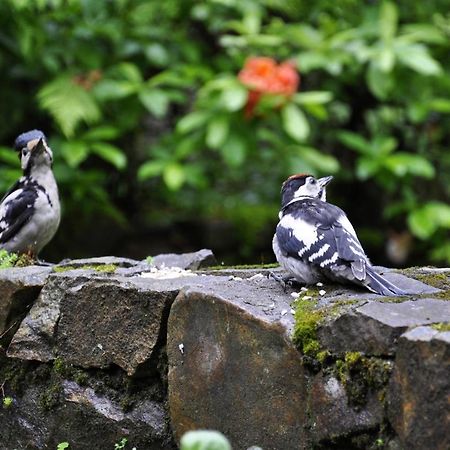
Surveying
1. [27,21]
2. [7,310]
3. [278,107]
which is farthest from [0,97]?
[7,310]

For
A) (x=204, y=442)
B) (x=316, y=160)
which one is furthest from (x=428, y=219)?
(x=204, y=442)

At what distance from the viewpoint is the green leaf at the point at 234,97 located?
6.17 metres

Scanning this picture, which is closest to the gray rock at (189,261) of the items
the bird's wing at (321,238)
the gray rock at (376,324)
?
the bird's wing at (321,238)

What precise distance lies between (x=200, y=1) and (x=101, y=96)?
1.32 m

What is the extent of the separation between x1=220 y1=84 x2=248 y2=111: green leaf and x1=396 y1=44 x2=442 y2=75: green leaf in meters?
1.18

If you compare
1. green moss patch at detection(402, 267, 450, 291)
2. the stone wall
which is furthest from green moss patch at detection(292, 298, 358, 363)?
green moss patch at detection(402, 267, 450, 291)

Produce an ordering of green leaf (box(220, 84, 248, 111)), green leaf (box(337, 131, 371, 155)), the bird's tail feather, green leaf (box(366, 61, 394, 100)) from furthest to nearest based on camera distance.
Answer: green leaf (box(337, 131, 371, 155)), green leaf (box(366, 61, 394, 100)), green leaf (box(220, 84, 248, 111)), the bird's tail feather

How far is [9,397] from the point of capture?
4.16 m

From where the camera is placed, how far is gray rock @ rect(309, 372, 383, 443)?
10.1 feet

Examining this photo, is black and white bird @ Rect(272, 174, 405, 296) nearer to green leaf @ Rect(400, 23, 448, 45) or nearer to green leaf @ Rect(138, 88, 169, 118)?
green leaf @ Rect(138, 88, 169, 118)

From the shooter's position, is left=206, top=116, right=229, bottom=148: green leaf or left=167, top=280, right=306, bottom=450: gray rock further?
left=206, top=116, right=229, bottom=148: green leaf

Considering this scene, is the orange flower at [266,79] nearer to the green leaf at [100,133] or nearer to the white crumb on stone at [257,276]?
the green leaf at [100,133]

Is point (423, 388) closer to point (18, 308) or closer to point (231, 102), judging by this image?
point (18, 308)

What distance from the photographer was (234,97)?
244 inches
